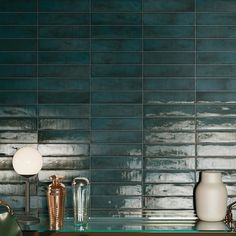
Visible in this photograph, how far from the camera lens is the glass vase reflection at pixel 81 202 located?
3.59 m

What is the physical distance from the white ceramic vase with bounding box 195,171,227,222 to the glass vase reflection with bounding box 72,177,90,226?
69 centimetres

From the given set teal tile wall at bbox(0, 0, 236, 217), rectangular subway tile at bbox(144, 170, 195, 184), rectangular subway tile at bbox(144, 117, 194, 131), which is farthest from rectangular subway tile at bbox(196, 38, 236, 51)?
rectangular subway tile at bbox(144, 170, 195, 184)

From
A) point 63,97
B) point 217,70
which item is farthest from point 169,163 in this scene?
point 63,97

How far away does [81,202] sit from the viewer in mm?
Answer: 3621

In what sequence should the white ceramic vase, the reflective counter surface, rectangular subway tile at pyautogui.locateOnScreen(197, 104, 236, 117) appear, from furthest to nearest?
rectangular subway tile at pyautogui.locateOnScreen(197, 104, 236, 117), the white ceramic vase, the reflective counter surface

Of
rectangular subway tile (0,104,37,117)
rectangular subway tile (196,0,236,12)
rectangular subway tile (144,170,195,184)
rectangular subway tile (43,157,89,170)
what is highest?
rectangular subway tile (196,0,236,12)

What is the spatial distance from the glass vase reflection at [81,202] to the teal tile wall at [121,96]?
0.34m

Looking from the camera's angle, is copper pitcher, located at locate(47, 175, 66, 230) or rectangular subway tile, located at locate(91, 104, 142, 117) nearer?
copper pitcher, located at locate(47, 175, 66, 230)

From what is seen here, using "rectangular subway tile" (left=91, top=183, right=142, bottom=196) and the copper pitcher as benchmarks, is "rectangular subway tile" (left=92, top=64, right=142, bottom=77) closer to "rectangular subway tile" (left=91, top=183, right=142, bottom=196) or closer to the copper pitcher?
"rectangular subway tile" (left=91, top=183, right=142, bottom=196)

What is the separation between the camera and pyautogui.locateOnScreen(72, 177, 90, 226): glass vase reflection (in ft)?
11.8

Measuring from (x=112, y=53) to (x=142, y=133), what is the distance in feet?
1.85

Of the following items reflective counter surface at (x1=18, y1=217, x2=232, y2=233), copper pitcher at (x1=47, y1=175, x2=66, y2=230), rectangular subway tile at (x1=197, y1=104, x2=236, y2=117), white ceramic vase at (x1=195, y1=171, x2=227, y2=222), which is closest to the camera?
reflective counter surface at (x1=18, y1=217, x2=232, y2=233)

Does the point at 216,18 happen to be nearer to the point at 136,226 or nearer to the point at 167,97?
the point at 167,97

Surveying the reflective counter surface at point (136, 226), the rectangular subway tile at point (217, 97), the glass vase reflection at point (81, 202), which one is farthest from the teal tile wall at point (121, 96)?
the glass vase reflection at point (81, 202)
